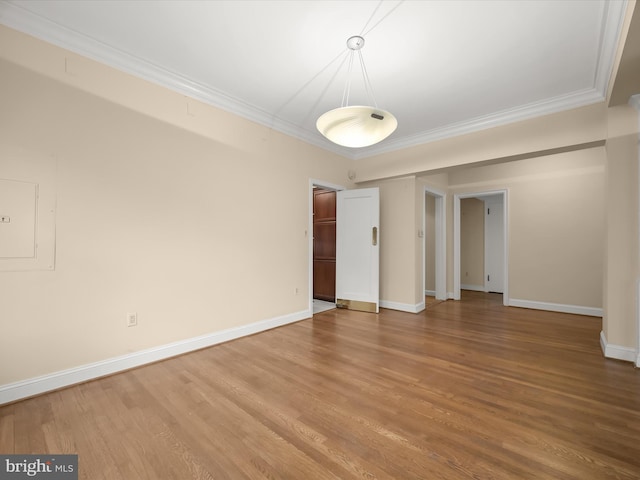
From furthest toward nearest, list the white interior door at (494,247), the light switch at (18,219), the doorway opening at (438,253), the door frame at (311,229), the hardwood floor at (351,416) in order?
the white interior door at (494,247) < the doorway opening at (438,253) < the door frame at (311,229) < the light switch at (18,219) < the hardwood floor at (351,416)

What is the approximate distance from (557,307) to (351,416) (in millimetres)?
4888

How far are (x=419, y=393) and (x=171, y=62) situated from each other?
370cm

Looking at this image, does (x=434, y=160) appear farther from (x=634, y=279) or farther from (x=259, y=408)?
(x=259, y=408)

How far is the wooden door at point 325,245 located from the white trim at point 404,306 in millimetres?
1059

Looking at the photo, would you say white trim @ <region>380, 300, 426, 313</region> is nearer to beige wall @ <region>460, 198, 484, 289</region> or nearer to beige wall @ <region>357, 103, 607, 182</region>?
beige wall @ <region>357, 103, 607, 182</region>

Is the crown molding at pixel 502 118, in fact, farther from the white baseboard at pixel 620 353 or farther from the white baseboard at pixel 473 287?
the white baseboard at pixel 473 287

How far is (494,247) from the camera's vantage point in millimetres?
6703


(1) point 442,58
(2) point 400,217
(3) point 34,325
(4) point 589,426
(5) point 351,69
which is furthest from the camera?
(2) point 400,217

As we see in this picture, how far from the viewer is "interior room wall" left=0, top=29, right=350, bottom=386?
2186mm

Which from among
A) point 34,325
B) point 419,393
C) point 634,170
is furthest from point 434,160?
point 34,325

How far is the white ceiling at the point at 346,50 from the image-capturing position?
2.10 metres

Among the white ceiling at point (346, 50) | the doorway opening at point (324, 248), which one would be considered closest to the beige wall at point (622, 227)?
the white ceiling at point (346, 50)

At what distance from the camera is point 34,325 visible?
7.18ft

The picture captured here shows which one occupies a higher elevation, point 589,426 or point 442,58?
point 442,58
